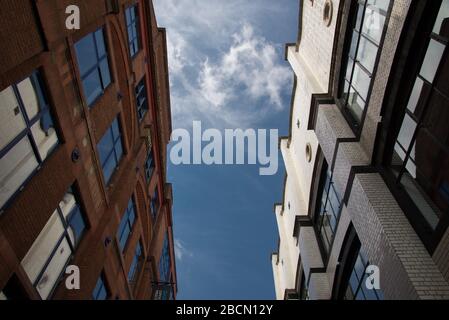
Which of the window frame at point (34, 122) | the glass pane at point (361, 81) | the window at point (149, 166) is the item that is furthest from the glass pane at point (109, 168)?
the glass pane at point (361, 81)

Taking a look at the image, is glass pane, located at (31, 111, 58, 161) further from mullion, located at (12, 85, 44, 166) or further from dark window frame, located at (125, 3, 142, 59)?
dark window frame, located at (125, 3, 142, 59)

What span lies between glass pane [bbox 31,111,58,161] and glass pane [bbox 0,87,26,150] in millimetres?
711

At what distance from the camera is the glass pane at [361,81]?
13769 millimetres

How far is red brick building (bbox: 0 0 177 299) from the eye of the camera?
895 cm

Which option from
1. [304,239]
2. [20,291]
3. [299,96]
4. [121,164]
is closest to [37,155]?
[20,291]

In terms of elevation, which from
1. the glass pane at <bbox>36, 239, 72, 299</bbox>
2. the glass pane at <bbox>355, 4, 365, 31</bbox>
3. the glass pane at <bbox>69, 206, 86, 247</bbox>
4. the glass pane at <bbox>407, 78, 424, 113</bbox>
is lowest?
the glass pane at <bbox>36, 239, 72, 299</bbox>

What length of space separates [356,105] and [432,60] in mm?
5365

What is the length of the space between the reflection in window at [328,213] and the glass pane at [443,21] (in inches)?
322

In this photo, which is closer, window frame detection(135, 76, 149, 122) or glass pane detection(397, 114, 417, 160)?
glass pane detection(397, 114, 417, 160)

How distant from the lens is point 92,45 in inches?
541

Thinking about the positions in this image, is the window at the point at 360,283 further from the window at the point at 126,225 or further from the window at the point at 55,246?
the window at the point at 126,225

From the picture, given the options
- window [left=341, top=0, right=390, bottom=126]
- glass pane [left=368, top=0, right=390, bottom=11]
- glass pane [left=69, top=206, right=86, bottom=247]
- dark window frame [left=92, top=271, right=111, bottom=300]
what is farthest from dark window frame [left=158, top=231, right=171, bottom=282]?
glass pane [left=368, top=0, right=390, bottom=11]

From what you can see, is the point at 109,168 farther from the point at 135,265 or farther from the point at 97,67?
the point at 135,265

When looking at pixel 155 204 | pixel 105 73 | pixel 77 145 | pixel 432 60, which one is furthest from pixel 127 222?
pixel 432 60
